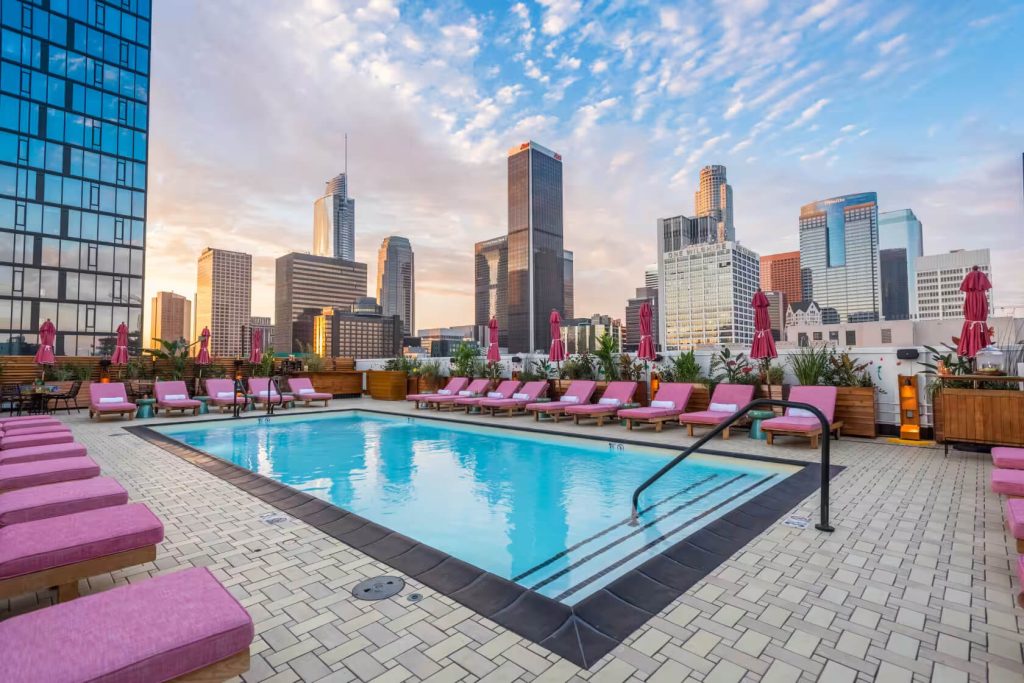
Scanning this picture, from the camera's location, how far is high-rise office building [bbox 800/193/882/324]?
453ft

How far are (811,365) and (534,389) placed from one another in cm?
583

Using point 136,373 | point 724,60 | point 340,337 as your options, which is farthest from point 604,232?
point 340,337

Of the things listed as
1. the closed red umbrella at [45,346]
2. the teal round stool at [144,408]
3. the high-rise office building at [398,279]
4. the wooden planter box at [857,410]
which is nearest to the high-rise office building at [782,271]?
the high-rise office building at [398,279]

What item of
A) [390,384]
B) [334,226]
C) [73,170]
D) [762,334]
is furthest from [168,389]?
[334,226]

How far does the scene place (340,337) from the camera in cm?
9400

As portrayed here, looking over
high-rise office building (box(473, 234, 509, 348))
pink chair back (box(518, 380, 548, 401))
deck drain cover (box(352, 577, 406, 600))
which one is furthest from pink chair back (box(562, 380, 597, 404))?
high-rise office building (box(473, 234, 509, 348))

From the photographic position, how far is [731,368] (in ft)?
31.1

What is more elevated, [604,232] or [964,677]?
[604,232]

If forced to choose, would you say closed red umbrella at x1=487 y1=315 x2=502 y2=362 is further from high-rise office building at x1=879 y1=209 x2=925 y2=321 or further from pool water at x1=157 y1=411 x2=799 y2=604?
high-rise office building at x1=879 y1=209 x2=925 y2=321

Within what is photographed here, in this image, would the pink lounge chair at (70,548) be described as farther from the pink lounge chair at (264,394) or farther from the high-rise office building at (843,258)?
the high-rise office building at (843,258)

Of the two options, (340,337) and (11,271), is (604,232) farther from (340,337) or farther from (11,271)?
(340,337)

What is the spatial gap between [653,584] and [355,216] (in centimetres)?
20630

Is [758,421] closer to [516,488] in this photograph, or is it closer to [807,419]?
[807,419]

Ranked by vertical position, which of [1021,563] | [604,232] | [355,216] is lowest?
[1021,563]
